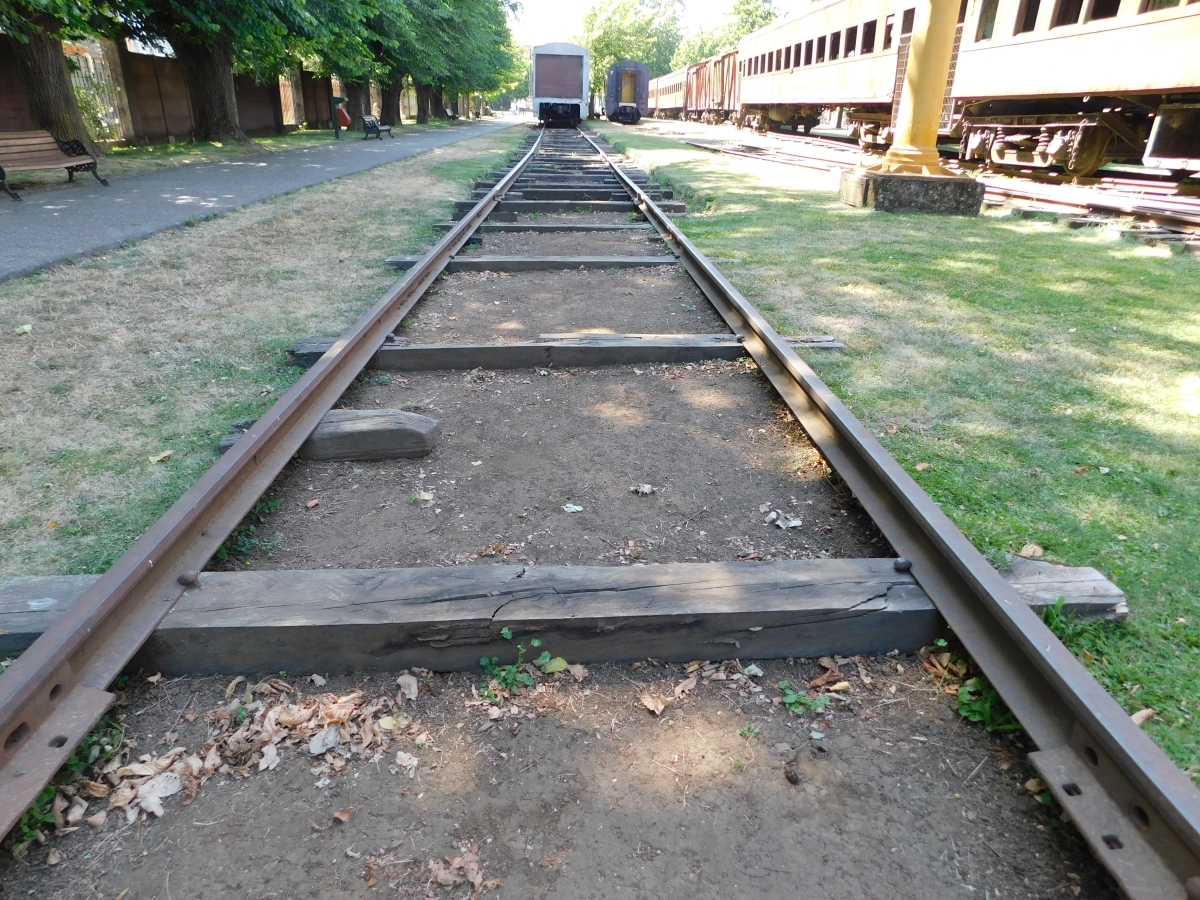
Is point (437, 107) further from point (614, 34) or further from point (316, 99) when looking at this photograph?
point (614, 34)

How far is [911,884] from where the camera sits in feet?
4.23

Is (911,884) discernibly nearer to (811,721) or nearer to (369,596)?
(811,721)

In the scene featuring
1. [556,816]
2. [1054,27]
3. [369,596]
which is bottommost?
[556,816]

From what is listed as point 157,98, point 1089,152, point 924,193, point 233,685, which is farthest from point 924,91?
point 157,98

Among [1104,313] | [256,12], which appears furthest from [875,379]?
[256,12]

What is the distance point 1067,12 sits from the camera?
31.8ft

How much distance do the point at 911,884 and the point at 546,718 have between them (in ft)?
2.51

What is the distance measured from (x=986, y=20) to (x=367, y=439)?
13345 millimetres

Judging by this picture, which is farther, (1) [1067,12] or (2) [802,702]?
(1) [1067,12]

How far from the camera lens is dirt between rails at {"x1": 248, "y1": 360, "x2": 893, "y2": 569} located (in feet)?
7.34

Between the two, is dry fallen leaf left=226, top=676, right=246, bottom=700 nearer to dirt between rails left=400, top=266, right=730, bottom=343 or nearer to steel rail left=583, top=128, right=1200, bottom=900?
steel rail left=583, top=128, right=1200, bottom=900

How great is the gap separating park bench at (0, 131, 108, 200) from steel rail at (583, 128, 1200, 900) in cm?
1101

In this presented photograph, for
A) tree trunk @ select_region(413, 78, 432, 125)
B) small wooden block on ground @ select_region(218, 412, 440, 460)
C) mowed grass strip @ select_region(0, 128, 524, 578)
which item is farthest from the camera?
tree trunk @ select_region(413, 78, 432, 125)

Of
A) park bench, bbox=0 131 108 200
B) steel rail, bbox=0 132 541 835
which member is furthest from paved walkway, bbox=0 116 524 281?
steel rail, bbox=0 132 541 835
